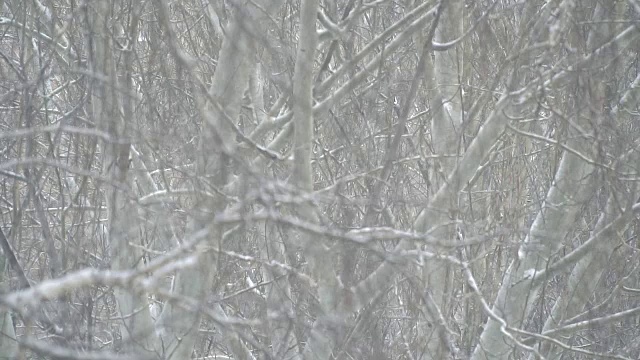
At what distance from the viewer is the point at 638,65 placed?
5.52 meters

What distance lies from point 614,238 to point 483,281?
4.69ft

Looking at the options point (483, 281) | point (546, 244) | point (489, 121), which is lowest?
point (483, 281)

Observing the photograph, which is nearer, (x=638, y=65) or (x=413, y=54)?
(x=638, y=65)

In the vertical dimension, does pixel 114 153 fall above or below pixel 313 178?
above

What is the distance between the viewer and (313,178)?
514 cm

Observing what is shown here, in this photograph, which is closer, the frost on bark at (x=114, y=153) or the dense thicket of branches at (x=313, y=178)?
the dense thicket of branches at (x=313, y=178)

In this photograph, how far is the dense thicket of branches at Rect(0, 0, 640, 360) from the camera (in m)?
3.53

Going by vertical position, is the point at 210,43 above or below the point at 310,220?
above

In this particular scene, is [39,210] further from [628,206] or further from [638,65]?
[638,65]

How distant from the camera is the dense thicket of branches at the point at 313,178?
3529mm

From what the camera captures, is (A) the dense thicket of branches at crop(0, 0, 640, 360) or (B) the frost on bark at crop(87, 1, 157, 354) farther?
(B) the frost on bark at crop(87, 1, 157, 354)

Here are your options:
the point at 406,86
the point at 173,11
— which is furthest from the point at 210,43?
the point at 406,86

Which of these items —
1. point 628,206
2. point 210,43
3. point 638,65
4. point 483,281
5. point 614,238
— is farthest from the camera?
point 210,43

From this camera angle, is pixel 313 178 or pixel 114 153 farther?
pixel 313 178
